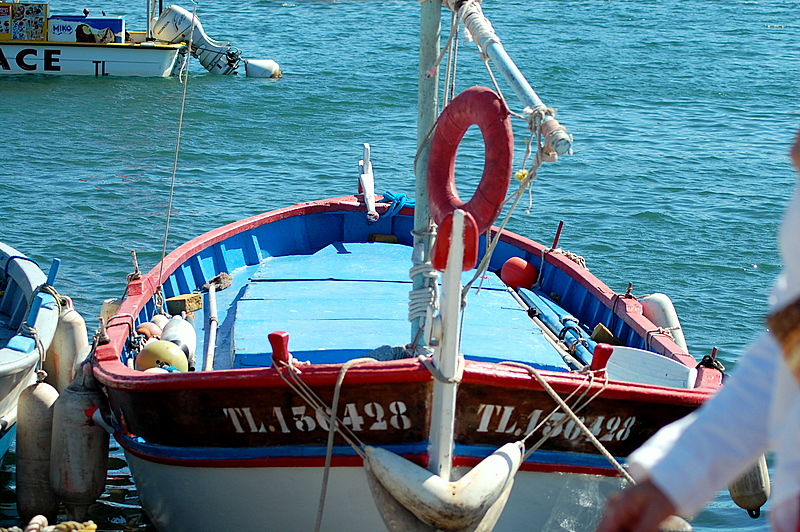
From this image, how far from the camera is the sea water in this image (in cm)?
1352

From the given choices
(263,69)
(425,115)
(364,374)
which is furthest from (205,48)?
(364,374)

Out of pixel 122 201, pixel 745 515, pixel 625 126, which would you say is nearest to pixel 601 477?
pixel 745 515

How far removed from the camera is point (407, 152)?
63.0ft

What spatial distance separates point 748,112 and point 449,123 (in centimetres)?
1930

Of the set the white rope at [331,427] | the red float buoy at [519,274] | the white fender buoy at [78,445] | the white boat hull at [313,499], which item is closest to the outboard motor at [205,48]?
the red float buoy at [519,274]

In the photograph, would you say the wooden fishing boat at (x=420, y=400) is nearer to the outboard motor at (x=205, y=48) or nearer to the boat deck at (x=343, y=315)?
the boat deck at (x=343, y=315)

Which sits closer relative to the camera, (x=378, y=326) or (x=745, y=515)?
(x=378, y=326)

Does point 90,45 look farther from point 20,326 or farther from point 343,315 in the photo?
point 343,315

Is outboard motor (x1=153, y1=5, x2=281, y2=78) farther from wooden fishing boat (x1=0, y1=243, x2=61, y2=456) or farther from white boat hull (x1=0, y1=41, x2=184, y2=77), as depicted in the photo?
wooden fishing boat (x1=0, y1=243, x2=61, y2=456)

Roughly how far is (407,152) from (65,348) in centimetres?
1197

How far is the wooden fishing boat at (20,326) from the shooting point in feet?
A: 23.5

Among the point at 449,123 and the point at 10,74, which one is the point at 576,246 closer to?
the point at 449,123

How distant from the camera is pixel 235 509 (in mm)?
5805

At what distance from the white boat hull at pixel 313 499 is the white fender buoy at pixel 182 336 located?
1013 mm
